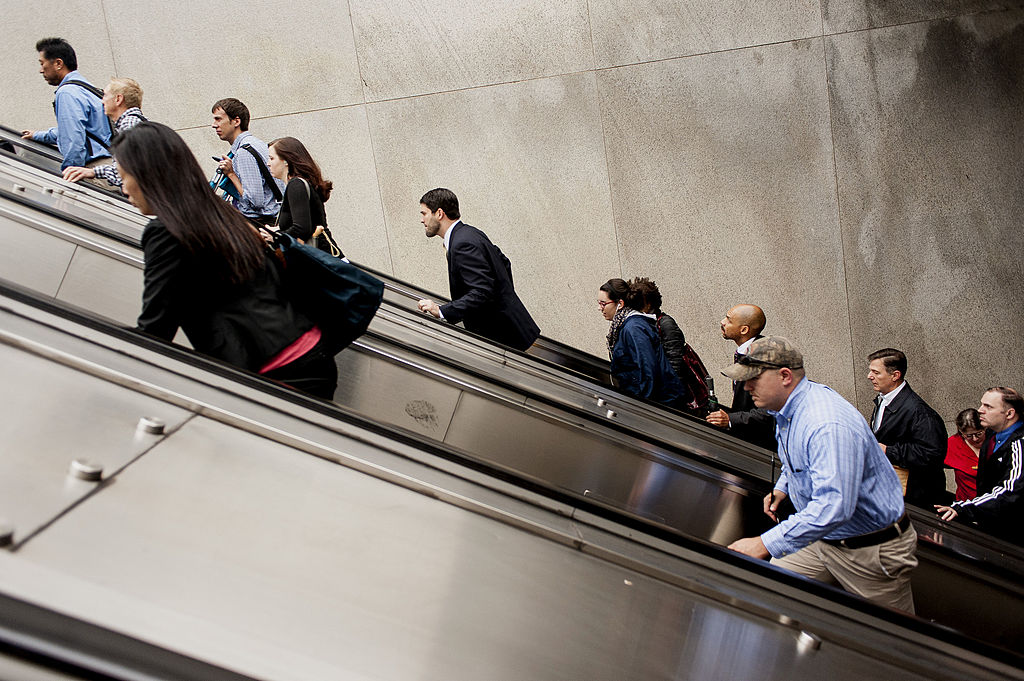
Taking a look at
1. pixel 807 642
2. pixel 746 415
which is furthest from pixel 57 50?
pixel 807 642

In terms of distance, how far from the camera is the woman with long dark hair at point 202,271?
2055 millimetres

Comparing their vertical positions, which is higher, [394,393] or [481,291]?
[481,291]

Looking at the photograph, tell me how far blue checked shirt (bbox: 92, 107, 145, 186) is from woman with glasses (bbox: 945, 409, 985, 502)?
227 inches

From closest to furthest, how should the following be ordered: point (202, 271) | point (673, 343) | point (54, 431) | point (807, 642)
→ point (54, 431) → point (807, 642) → point (202, 271) → point (673, 343)

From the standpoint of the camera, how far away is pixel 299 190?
4.10 metres

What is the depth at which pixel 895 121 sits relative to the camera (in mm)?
7668

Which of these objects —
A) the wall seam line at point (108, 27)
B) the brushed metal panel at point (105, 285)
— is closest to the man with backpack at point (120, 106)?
the brushed metal panel at point (105, 285)

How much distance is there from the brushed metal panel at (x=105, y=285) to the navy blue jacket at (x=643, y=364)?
2898mm

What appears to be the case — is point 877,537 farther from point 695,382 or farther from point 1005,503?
point 695,382

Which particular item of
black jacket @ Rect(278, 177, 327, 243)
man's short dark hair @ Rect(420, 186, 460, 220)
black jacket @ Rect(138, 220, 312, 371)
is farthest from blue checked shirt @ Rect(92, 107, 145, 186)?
black jacket @ Rect(138, 220, 312, 371)

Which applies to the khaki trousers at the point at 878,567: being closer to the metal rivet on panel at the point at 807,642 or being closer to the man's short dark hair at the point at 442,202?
the metal rivet on panel at the point at 807,642

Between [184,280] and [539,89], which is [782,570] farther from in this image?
[539,89]

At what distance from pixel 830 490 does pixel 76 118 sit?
4.70m

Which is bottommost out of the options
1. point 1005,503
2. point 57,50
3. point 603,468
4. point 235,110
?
point 603,468
